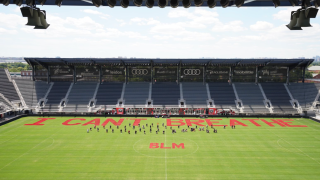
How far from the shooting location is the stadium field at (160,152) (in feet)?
79.2

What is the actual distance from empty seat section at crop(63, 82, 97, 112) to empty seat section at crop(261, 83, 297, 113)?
4929 cm

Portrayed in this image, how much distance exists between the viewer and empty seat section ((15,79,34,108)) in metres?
56.3

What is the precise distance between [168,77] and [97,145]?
36.0 meters

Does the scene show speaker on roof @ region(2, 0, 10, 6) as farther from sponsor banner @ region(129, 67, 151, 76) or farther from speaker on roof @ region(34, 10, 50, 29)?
sponsor banner @ region(129, 67, 151, 76)

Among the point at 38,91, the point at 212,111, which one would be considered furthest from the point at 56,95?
the point at 212,111

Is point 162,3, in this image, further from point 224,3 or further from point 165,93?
point 165,93

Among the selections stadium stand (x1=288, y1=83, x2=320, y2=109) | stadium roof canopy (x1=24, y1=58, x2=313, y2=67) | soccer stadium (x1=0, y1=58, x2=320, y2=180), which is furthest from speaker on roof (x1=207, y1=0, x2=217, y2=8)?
stadium stand (x1=288, y1=83, x2=320, y2=109)

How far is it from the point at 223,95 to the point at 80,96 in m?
39.9

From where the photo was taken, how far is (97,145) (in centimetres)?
3256

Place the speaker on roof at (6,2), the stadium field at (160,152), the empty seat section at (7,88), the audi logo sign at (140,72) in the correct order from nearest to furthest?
1. the speaker on roof at (6,2)
2. the stadium field at (160,152)
3. the empty seat section at (7,88)
4. the audi logo sign at (140,72)

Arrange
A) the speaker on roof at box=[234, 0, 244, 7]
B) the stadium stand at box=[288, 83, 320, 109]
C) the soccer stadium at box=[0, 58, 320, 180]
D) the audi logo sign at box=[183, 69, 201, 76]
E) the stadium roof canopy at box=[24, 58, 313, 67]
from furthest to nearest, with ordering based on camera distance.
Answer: the audi logo sign at box=[183, 69, 201, 76] < the stadium roof canopy at box=[24, 58, 313, 67] < the stadium stand at box=[288, 83, 320, 109] < the soccer stadium at box=[0, 58, 320, 180] < the speaker on roof at box=[234, 0, 244, 7]

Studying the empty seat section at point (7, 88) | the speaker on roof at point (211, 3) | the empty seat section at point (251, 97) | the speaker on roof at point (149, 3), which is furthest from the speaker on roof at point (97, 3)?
the empty seat section at point (7, 88)

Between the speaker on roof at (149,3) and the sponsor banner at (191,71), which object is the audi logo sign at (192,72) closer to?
the sponsor banner at (191,71)

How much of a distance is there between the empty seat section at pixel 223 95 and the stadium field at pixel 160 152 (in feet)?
39.2
